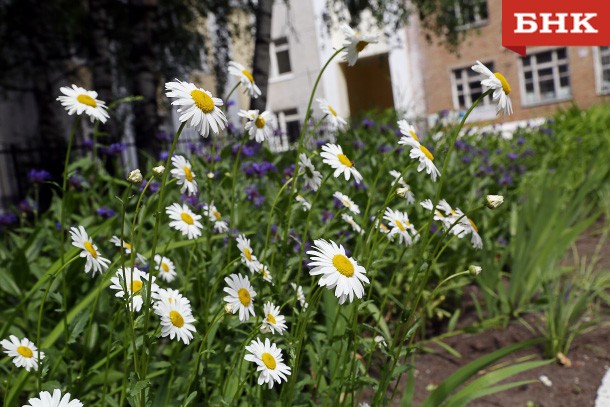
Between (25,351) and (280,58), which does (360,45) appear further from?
(280,58)

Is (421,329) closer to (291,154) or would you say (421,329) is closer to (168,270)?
(291,154)

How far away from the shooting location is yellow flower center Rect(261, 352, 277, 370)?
1.12 metres

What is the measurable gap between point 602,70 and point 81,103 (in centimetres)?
1949

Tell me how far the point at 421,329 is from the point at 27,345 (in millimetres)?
1917

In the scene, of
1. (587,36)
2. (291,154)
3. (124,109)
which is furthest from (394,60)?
(587,36)

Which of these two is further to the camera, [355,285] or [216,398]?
[216,398]

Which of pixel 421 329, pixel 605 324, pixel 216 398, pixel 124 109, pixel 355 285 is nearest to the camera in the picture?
pixel 355 285

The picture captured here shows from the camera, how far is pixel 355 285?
3.26 feet

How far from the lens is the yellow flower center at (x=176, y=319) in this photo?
114cm

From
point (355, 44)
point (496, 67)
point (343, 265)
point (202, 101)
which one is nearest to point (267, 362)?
point (343, 265)

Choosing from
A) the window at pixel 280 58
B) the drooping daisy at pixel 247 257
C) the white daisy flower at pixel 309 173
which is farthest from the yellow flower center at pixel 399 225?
the window at pixel 280 58

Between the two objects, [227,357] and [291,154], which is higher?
[291,154]

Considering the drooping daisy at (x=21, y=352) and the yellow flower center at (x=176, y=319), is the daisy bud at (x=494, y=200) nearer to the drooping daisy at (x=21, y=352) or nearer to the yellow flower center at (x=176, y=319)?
the yellow flower center at (x=176, y=319)

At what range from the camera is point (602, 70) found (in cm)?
1819
